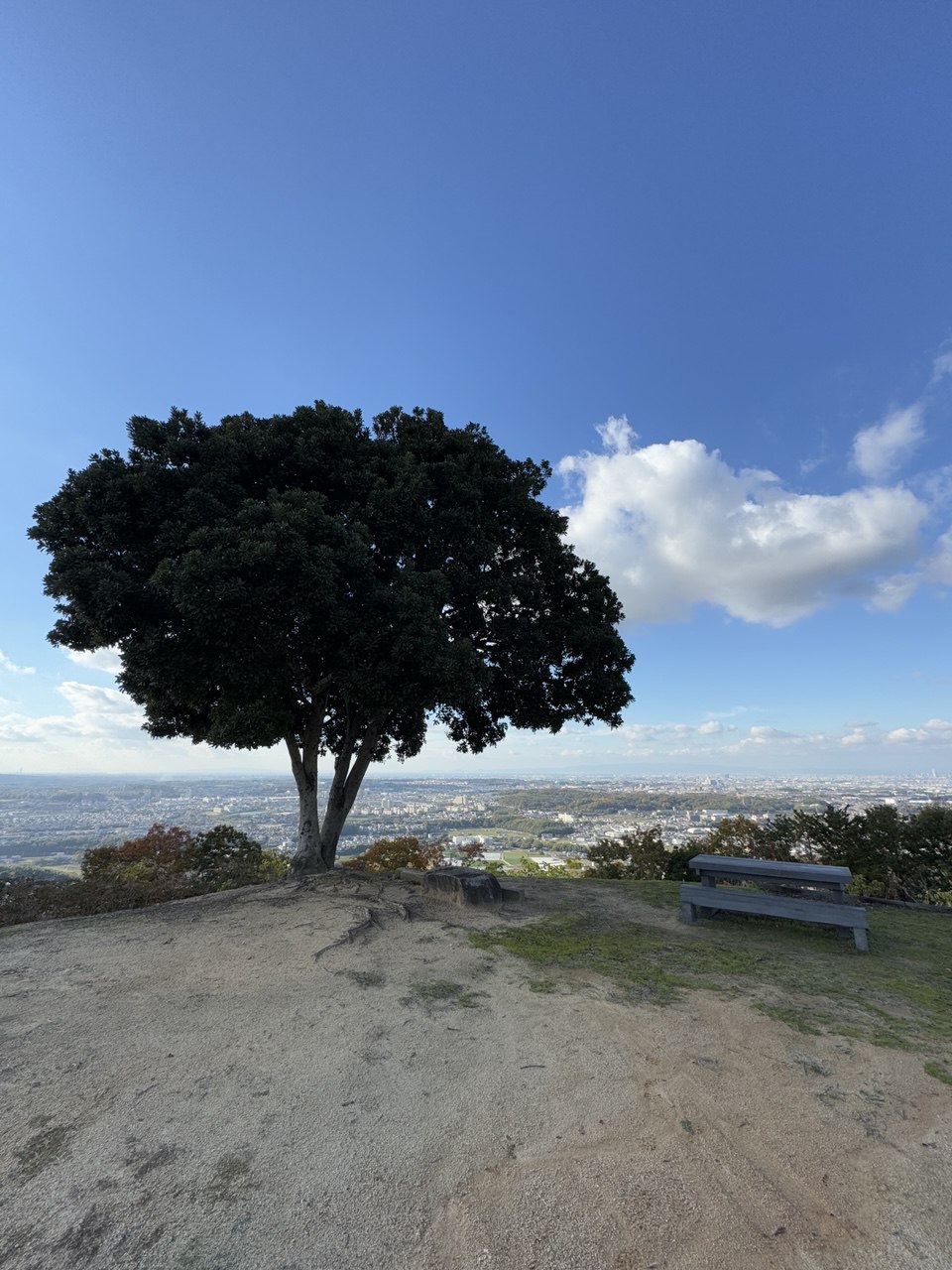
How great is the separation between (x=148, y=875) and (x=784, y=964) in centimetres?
1005

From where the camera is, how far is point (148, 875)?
9750 millimetres

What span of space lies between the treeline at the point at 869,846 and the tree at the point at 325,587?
408 centimetres

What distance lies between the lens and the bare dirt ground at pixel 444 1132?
214 centimetres

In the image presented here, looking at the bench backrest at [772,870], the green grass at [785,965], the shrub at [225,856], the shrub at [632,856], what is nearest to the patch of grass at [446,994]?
the green grass at [785,965]

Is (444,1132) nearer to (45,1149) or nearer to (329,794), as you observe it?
(45,1149)

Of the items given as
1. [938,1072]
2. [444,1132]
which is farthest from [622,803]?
[444,1132]

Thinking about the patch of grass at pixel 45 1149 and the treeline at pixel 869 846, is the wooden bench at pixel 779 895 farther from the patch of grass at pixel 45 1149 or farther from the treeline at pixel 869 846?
the patch of grass at pixel 45 1149

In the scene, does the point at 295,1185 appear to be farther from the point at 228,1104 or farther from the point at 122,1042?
the point at 122,1042

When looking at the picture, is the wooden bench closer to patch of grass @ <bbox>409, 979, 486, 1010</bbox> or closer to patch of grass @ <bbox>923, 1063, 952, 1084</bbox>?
patch of grass @ <bbox>923, 1063, 952, 1084</bbox>

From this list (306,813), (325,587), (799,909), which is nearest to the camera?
(799,909)

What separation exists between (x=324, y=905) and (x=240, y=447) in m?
7.29

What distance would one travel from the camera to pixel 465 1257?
206 centimetres

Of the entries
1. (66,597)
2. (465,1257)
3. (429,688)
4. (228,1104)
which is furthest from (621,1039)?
(66,597)

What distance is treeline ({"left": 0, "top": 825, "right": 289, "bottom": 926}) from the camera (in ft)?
24.0
